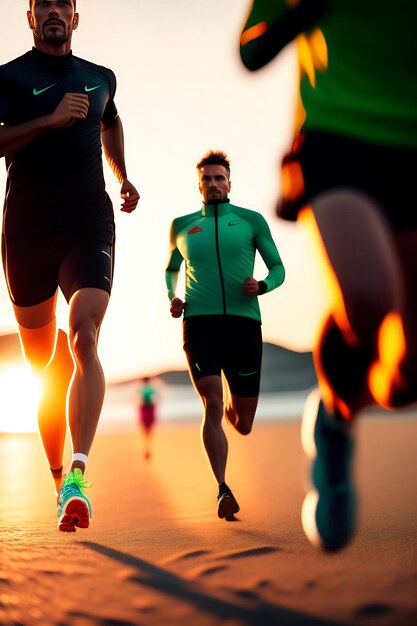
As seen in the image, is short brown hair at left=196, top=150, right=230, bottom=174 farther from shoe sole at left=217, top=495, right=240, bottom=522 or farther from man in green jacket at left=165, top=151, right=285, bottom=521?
shoe sole at left=217, top=495, right=240, bottom=522

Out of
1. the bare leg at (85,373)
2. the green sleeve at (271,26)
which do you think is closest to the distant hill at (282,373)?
the bare leg at (85,373)

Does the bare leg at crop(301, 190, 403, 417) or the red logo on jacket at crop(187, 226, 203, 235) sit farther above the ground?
the red logo on jacket at crop(187, 226, 203, 235)

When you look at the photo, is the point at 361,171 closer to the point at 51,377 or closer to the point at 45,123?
the point at 45,123

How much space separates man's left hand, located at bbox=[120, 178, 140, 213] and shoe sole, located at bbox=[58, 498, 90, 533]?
1621 millimetres

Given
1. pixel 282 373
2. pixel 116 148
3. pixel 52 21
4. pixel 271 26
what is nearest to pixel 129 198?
pixel 116 148

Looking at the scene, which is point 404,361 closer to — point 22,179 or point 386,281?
point 386,281

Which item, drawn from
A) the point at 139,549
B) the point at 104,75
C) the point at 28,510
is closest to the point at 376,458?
the point at 28,510

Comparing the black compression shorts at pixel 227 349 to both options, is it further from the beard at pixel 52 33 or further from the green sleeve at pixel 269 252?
the beard at pixel 52 33

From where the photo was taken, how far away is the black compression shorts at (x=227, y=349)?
439 cm

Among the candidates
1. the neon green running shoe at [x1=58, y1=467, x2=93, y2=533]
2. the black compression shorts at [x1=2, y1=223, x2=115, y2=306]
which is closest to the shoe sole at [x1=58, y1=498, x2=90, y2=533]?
the neon green running shoe at [x1=58, y1=467, x2=93, y2=533]

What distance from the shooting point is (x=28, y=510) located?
4781mm

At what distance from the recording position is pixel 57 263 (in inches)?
146

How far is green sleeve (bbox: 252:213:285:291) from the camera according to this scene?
15.5 feet

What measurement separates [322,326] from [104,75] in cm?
227
